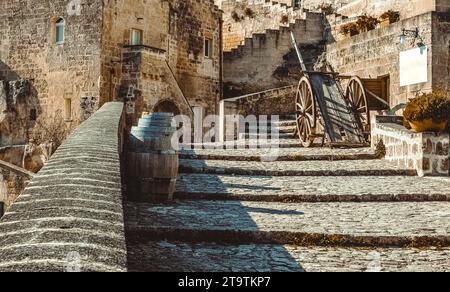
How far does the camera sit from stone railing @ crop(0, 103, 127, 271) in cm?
298

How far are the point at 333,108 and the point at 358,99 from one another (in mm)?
1054

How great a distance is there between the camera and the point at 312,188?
31.6 feet

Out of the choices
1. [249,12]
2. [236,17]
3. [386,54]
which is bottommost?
[386,54]

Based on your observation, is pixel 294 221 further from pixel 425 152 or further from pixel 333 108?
pixel 333 108

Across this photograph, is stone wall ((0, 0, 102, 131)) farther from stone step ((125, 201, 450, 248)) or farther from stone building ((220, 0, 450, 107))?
stone step ((125, 201, 450, 248))

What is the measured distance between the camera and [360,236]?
6.57 m

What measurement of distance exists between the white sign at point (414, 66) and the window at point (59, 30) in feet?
47.3

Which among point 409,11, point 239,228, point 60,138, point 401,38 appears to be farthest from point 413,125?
point 60,138

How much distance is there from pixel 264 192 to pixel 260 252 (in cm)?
312

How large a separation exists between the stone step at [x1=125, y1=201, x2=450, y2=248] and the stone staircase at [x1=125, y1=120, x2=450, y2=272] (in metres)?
0.01

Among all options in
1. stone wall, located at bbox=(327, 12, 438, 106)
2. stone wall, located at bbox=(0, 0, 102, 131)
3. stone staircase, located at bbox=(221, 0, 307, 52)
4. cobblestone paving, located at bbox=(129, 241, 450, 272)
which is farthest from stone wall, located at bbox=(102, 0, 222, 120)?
cobblestone paving, located at bbox=(129, 241, 450, 272)

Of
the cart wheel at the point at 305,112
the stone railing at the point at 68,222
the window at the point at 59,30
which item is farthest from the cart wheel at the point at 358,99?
the window at the point at 59,30

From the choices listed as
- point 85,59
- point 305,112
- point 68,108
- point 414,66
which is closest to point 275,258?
point 305,112

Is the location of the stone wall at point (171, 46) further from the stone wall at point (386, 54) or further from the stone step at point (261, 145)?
the stone step at point (261, 145)
